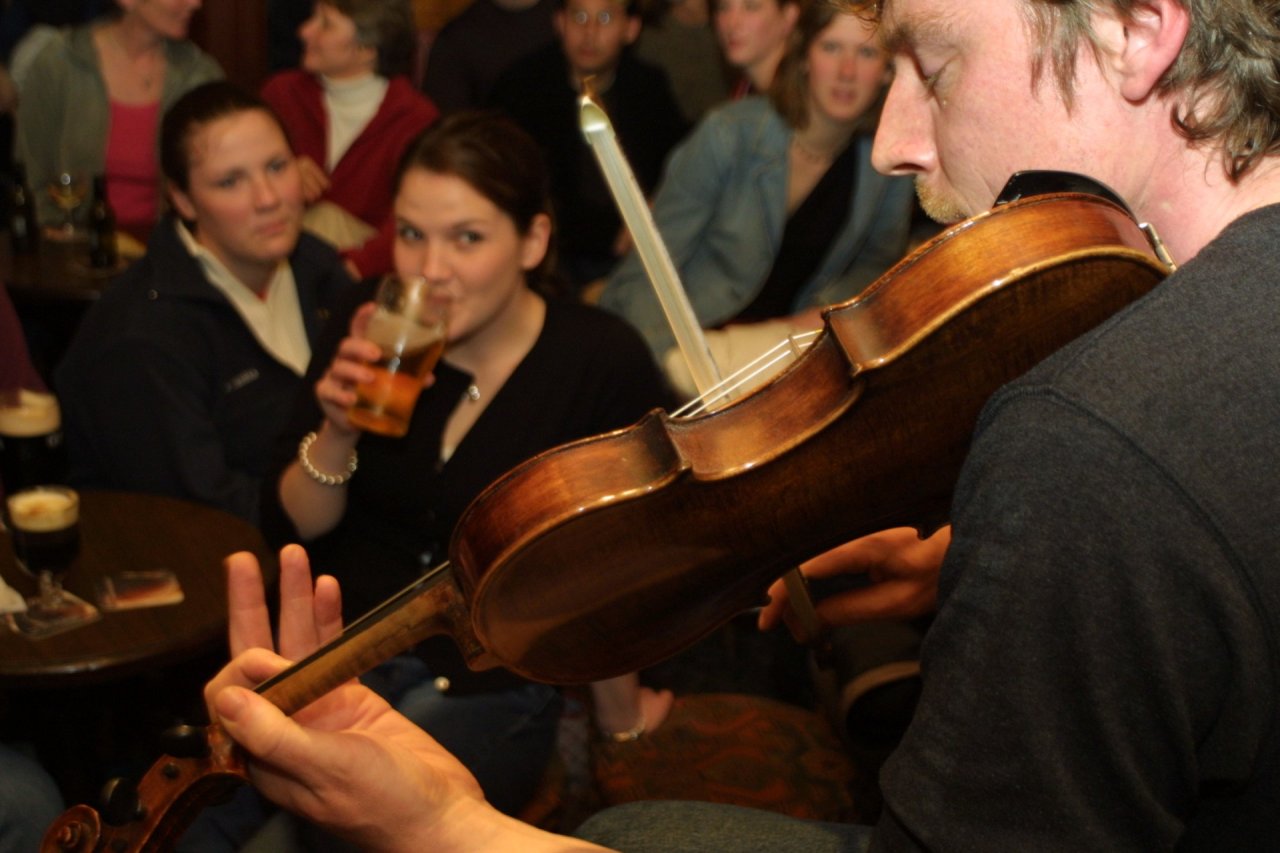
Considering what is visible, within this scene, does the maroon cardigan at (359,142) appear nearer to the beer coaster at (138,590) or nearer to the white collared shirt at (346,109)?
the white collared shirt at (346,109)

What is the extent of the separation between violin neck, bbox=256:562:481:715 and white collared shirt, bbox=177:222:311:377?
1565mm

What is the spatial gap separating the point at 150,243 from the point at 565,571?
1974 mm

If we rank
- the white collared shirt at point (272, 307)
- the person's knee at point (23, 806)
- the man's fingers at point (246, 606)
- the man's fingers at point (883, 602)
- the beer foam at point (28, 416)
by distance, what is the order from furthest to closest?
the white collared shirt at point (272, 307) < the beer foam at point (28, 416) < the person's knee at point (23, 806) < the man's fingers at point (883, 602) < the man's fingers at point (246, 606)

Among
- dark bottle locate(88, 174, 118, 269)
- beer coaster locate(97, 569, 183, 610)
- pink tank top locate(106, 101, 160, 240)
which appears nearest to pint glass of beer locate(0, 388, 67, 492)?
beer coaster locate(97, 569, 183, 610)

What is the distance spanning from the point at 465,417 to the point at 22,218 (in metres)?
2.35

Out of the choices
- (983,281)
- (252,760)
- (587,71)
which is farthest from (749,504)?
(587,71)

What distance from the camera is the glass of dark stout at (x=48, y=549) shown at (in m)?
1.96

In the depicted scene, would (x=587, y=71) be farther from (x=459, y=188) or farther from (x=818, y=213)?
(x=459, y=188)

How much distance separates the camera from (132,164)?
4.25 m

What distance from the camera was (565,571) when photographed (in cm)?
108

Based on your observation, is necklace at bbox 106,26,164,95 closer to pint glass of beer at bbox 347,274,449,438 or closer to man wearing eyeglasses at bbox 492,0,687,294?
man wearing eyeglasses at bbox 492,0,687,294

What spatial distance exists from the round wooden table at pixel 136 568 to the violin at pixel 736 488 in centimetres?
68

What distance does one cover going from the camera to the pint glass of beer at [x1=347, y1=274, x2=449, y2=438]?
80.4 inches

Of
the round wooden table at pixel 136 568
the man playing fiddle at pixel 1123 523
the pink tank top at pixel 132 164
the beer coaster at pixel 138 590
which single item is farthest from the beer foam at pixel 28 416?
the pink tank top at pixel 132 164
